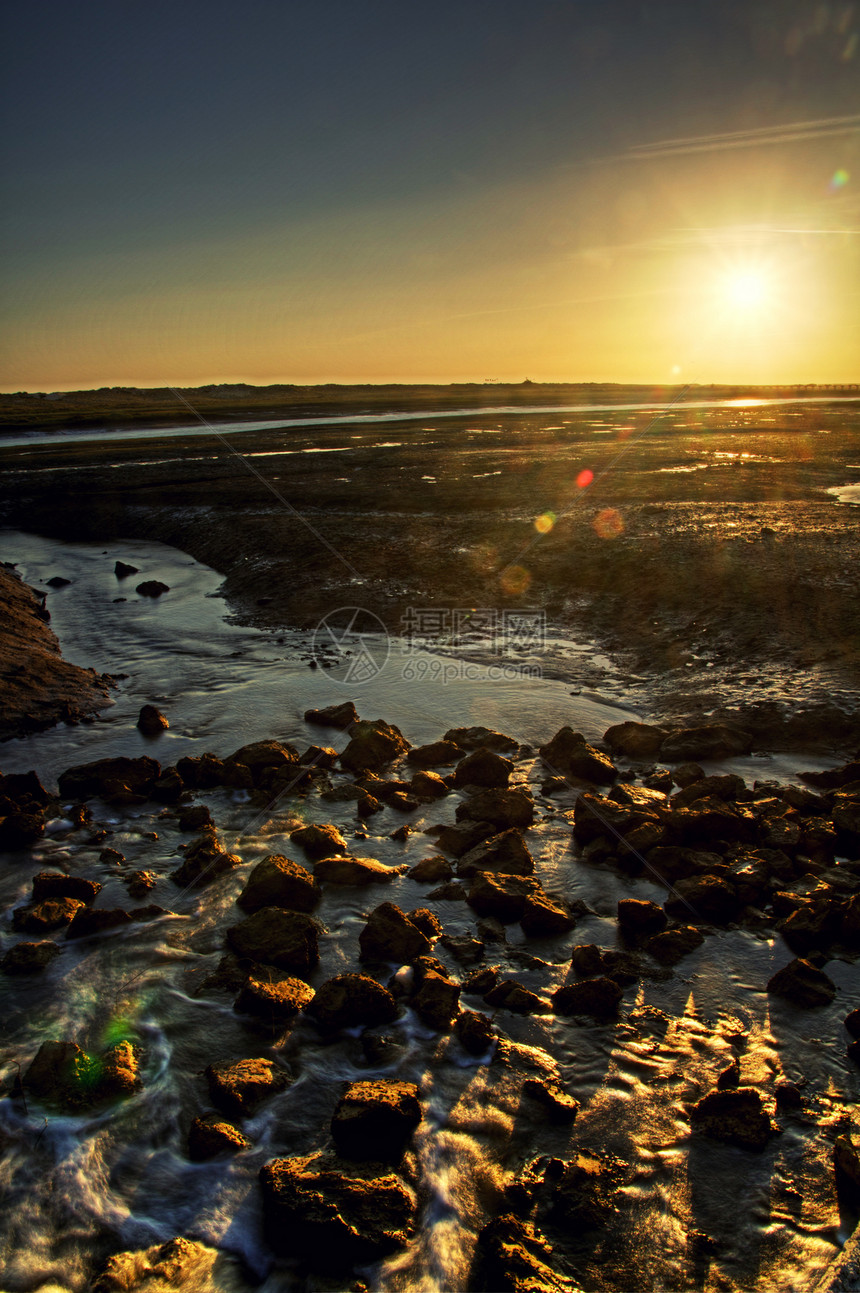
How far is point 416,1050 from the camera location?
500 centimetres

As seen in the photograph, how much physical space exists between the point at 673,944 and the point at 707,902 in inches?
23.2

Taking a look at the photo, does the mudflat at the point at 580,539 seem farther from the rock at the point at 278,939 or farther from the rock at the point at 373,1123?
the rock at the point at 373,1123

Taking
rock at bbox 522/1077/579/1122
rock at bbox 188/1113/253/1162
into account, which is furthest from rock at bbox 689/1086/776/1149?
rock at bbox 188/1113/253/1162

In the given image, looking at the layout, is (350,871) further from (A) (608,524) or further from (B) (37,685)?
(A) (608,524)

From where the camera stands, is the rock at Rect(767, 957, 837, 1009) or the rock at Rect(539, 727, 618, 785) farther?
the rock at Rect(539, 727, 618, 785)

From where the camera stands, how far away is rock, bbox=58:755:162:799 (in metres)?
8.51

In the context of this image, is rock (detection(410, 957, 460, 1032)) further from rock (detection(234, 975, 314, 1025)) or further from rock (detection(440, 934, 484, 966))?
rock (detection(234, 975, 314, 1025))

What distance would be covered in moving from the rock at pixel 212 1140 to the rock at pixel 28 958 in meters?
2.15

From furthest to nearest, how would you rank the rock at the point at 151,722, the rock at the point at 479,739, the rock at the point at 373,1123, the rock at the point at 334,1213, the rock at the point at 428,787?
1. the rock at the point at 151,722
2. the rock at the point at 479,739
3. the rock at the point at 428,787
4. the rock at the point at 373,1123
5. the rock at the point at 334,1213

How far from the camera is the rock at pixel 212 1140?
432cm

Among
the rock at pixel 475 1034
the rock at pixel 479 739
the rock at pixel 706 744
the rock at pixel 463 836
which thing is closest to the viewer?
the rock at pixel 475 1034

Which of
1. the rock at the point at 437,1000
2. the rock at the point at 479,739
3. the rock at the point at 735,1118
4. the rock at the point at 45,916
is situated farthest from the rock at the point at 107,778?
the rock at the point at 735,1118

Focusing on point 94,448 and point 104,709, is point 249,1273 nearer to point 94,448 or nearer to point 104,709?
point 104,709

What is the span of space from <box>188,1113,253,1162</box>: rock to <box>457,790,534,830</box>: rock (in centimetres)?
375
